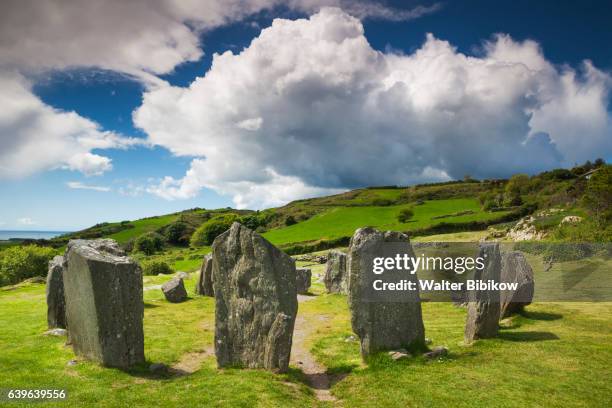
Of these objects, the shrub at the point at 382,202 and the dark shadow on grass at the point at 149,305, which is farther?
the shrub at the point at 382,202

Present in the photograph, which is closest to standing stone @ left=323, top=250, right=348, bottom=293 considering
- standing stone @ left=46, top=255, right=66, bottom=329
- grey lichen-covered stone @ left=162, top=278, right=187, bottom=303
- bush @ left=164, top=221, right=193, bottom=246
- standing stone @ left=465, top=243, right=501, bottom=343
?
grey lichen-covered stone @ left=162, top=278, right=187, bottom=303

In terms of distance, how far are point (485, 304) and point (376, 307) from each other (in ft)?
16.2

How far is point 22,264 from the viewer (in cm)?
5303

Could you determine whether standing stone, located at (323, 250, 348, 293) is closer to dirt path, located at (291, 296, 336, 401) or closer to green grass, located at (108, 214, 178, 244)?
dirt path, located at (291, 296, 336, 401)

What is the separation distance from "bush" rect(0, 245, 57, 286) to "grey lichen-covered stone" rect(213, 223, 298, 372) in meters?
49.5

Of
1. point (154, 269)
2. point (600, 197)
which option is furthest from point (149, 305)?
point (600, 197)

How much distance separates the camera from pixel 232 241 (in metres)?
15.6

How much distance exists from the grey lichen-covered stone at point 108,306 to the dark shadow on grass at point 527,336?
1508cm

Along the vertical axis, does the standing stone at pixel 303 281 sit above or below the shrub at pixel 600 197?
below

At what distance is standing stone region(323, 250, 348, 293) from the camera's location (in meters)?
35.8

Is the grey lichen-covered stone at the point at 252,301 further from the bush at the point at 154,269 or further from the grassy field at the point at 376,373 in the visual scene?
the bush at the point at 154,269

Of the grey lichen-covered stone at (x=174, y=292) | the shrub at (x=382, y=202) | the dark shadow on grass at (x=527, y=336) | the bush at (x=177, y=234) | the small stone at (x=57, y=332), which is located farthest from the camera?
the bush at (x=177, y=234)

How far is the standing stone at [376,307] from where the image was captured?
15.5 metres

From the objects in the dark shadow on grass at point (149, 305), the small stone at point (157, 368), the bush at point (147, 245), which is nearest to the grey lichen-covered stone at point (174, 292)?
the dark shadow on grass at point (149, 305)
